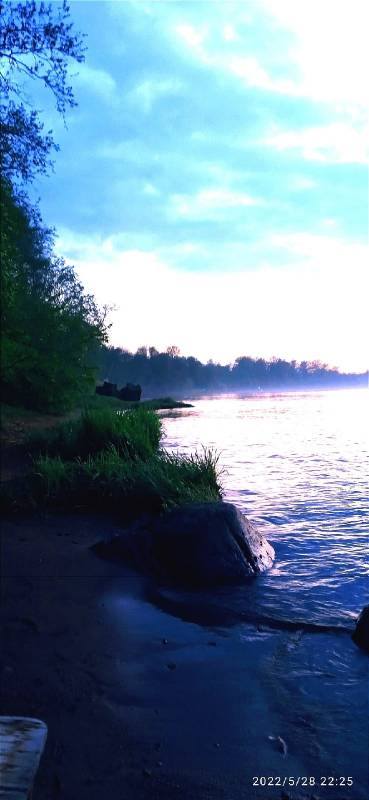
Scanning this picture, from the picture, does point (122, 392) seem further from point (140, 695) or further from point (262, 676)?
point (140, 695)

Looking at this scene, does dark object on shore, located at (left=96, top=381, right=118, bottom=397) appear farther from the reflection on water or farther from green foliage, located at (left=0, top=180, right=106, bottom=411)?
the reflection on water

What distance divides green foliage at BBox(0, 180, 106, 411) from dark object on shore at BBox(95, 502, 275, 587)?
14.3m

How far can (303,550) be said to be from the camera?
6.68 m

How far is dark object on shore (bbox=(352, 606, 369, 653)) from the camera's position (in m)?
4.13

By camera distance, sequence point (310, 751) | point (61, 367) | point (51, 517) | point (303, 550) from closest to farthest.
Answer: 1. point (310, 751)
2. point (303, 550)
3. point (51, 517)
4. point (61, 367)

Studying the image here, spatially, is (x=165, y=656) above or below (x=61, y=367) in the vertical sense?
below

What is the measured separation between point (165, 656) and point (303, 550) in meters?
3.26

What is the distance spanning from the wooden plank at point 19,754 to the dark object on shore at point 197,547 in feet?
12.5

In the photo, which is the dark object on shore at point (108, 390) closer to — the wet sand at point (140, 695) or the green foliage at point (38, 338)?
the green foliage at point (38, 338)

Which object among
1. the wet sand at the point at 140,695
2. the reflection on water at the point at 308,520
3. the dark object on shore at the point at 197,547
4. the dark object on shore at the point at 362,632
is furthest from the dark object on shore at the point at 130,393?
the dark object on shore at the point at 362,632

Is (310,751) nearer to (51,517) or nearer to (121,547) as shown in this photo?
(121,547)

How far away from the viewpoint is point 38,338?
2930cm

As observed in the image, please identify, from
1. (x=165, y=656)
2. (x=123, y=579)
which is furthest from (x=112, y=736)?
(x=123, y=579)

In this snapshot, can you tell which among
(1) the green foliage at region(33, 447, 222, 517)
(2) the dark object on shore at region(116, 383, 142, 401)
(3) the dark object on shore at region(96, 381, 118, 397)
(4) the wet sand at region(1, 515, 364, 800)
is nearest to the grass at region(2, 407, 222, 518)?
(1) the green foliage at region(33, 447, 222, 517)
